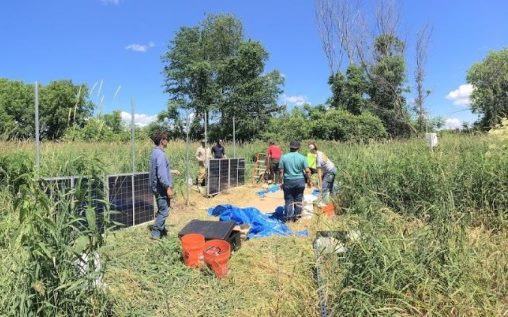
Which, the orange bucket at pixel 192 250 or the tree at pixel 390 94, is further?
the tree at pixel 390 94

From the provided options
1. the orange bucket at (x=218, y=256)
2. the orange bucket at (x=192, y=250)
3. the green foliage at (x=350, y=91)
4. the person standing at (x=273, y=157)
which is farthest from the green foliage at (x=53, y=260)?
the green foliage at (x=350, y=91)

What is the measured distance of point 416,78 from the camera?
3434cm

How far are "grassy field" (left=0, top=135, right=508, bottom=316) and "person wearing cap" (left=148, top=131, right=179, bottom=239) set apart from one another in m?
0.42

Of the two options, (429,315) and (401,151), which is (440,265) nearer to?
(429,315)

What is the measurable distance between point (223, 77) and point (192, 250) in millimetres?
33329

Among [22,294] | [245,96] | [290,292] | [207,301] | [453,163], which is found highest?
[245,96]

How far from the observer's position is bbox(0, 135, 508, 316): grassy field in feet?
9.87

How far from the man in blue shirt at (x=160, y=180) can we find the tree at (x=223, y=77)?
87.1 feet

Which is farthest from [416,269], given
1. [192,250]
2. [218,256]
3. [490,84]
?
[490,84]

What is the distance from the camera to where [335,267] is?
3.61 m

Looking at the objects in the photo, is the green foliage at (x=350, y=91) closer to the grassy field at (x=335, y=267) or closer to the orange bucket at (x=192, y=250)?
the grassy field at (x=335, y=267)

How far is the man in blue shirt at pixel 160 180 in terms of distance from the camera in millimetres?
6688

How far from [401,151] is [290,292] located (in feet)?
18.6

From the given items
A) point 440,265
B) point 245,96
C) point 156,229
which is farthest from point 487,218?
point 245,96
